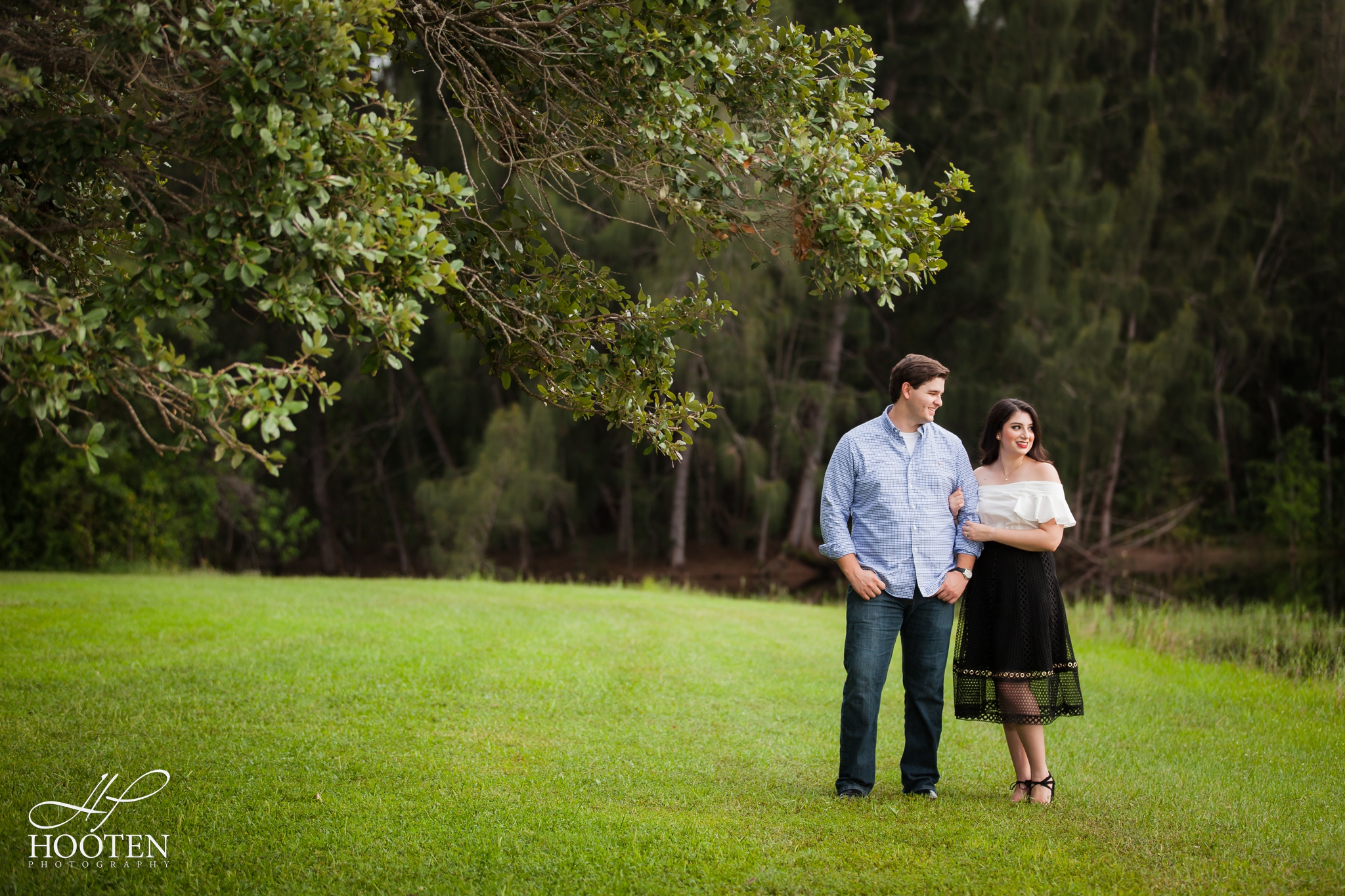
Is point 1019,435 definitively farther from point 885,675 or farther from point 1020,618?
point 885,675

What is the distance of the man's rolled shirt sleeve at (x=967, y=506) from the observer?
4617 millimetres

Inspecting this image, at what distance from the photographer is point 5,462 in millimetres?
17234

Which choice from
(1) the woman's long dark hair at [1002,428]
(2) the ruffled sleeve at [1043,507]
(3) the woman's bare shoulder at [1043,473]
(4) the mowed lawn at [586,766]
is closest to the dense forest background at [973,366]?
(4) the mowed lawn at [586,766]

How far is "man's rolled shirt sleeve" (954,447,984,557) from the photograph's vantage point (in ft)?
15.1

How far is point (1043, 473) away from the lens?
15.2 feet

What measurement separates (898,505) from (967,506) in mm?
344

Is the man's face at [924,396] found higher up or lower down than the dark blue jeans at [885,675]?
higher up

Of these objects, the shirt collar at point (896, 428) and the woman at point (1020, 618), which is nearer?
the woman at point (1020, 618)

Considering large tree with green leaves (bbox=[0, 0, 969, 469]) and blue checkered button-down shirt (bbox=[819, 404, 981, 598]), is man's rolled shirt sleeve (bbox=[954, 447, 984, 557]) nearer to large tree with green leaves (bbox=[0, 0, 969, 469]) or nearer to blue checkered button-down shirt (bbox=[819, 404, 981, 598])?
blue checkered button-down shirt (bbox=[819, 404, 981, 598])

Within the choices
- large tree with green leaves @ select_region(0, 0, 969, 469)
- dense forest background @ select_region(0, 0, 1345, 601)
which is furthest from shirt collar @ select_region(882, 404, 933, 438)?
dense forest background @ select_region(0, 0, 1345, 601)

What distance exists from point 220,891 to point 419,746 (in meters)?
1.82

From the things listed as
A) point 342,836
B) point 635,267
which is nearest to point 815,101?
point 342,836

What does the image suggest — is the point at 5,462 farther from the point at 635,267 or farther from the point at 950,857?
the point at 950,857

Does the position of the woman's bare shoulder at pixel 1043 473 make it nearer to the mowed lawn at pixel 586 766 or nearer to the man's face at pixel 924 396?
the man's face at pixel 924 396
